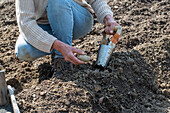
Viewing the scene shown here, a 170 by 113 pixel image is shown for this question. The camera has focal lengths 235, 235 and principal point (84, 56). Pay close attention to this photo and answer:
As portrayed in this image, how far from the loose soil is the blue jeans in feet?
0.92

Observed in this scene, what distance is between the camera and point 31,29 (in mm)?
1854

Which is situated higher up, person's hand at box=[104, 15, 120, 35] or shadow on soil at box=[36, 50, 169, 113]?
person's hand at box=[104, 15, 120, 35]

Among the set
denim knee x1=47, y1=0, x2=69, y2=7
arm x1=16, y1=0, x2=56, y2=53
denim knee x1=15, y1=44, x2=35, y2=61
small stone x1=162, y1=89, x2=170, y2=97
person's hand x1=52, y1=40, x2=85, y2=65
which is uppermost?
denim knee x1=47, y1=0, x2=69, y2=7

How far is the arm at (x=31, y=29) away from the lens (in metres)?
1.83

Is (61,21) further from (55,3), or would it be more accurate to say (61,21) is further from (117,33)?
(117,33)

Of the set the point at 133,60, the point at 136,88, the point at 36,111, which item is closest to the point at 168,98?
the point at 136,88

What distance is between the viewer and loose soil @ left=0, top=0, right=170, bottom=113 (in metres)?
1.83

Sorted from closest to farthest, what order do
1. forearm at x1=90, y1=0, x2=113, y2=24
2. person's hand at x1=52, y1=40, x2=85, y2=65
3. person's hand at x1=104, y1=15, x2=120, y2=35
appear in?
person's hand at x1=52, y1=40, x2=85, y2=65 → person's hand at x1=104, y1=15, x2=120, y2=35 → forearm at x1=90, y1=0, x2=113, y2=24

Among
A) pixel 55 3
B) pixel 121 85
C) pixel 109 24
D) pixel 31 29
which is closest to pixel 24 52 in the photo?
pixel 31 29

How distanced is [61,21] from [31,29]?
307 mm

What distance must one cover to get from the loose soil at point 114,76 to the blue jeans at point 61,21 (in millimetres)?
281

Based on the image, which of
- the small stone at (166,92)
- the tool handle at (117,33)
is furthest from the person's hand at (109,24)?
the small stone at (166,92)

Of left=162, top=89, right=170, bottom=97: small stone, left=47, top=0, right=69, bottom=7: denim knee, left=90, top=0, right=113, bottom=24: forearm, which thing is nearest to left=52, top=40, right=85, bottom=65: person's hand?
left=47, top=0, right=69, bottom=7: denim knee

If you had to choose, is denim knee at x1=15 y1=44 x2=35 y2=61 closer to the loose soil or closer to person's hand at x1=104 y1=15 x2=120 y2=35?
the loose soil
